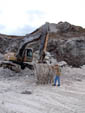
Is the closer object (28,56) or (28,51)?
(28,56)

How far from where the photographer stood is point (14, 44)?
3052cm

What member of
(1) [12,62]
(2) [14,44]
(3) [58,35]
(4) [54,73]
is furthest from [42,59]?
(2) [14,44]

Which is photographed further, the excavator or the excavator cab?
the excavator cab

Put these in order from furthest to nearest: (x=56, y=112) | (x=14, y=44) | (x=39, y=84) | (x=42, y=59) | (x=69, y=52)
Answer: (x=14, y=44)
(x=69, y=52)
(x=42, y=59)
(x=39, y=84)
(x=56, y=112)

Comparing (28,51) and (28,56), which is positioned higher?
(28,51)

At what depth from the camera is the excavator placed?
29.9 feet

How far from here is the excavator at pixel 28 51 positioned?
9.12 metres

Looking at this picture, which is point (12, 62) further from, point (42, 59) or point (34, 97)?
point (34, 97)

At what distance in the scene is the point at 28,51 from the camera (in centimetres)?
1320

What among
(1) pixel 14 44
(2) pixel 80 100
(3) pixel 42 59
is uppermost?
(1) pixel 14 44

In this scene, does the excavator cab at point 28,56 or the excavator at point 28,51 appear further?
the excavator cab at point 28,56

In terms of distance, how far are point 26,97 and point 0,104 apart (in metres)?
1.12

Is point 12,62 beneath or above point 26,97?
above

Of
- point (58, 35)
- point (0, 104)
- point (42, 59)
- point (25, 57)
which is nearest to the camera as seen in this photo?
point (0, 104)
